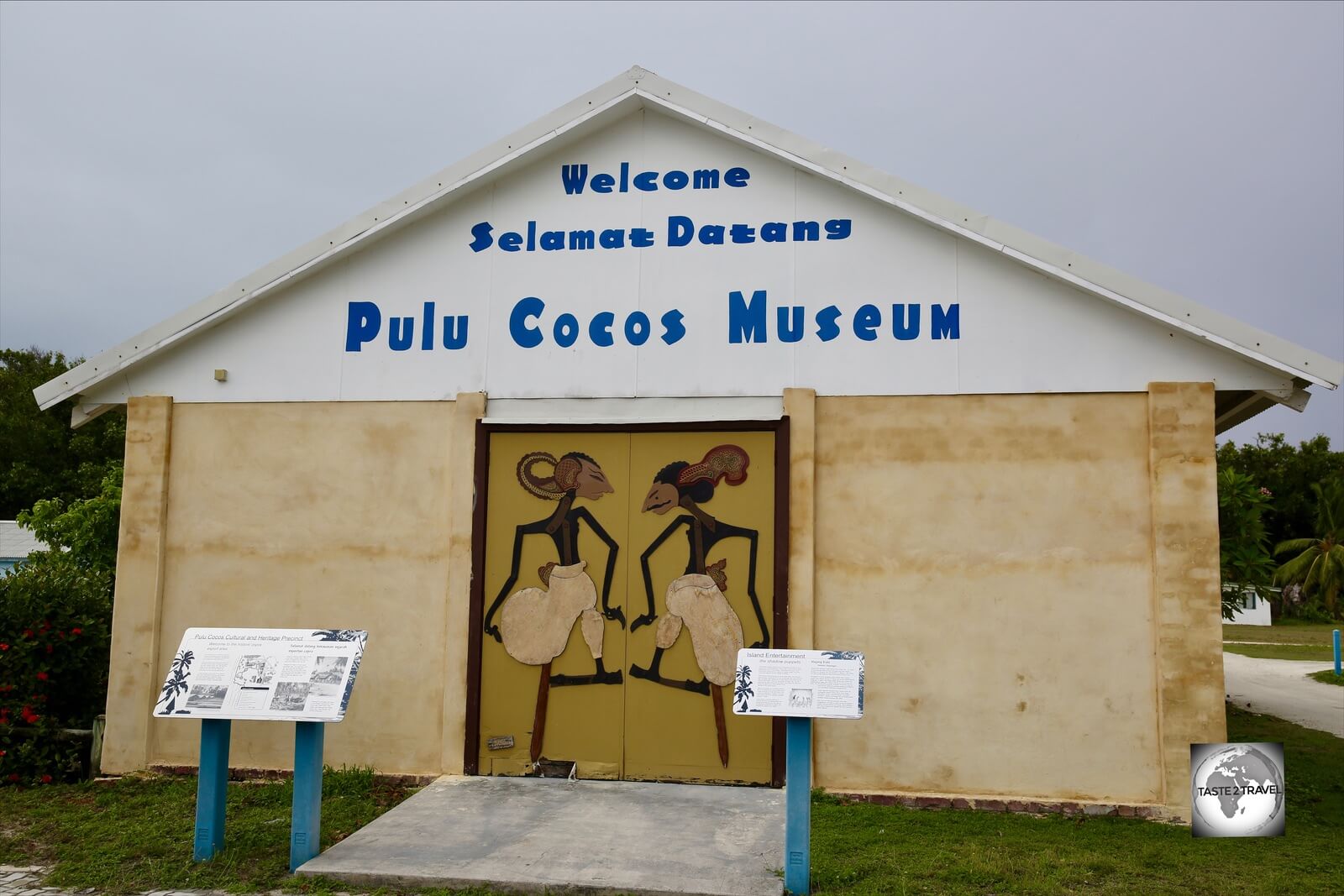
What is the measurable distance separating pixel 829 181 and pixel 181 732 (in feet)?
23.3

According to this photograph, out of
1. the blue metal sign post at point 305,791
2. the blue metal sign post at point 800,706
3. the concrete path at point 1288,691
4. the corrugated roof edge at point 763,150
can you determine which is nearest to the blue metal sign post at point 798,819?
the blue metal sign post at point 800,706

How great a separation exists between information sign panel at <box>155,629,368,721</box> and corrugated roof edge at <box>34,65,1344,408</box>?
3.43 meters

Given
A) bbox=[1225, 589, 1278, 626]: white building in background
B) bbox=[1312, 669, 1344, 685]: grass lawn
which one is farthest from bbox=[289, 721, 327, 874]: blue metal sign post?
bbox=[1225, 589, 1278, 626]: white building in background

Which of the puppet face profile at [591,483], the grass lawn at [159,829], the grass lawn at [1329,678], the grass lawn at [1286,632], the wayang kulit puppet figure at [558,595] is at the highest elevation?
the puppet face profile at [591,483]

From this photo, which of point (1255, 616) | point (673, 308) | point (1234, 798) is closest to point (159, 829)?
point (673, 308)

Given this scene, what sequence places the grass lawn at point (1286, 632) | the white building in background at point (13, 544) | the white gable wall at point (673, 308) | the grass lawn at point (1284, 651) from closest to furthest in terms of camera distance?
the white gable wall at point (673, 308)
the grass lawn at point (1284, 651)
the white building in background at point (13, 544)
the grass lawn at point (1286, 632)

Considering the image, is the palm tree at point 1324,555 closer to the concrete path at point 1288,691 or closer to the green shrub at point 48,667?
the concrete path at point 1288,691

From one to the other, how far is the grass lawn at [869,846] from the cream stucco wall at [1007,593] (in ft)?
1.42

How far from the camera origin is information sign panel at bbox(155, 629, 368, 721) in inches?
250

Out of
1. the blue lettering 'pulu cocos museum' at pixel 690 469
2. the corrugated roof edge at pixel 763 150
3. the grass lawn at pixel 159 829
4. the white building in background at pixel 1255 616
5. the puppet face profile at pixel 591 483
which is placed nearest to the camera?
the grass lawn at pixel 159 829

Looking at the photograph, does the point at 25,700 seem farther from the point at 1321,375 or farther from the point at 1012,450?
the point at 1321,375

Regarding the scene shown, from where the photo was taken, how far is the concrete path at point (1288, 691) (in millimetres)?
13828

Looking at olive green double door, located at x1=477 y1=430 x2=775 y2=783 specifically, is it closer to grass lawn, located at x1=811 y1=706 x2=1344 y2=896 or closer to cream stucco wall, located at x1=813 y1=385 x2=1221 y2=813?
cream stucco wall, located at x1=813 y1=385 x2=1221 y2=813

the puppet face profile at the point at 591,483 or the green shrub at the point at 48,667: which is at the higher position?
the puppet face profile at the point at 591,483
